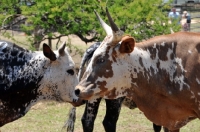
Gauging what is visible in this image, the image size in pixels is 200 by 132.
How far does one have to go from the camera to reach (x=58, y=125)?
415 inches

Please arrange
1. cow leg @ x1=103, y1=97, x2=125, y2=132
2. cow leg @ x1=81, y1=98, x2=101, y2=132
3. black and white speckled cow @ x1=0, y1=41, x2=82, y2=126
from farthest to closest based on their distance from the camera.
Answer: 1. cow leg @ x1=103, y1=97, x2=125, y2=132
2. cow leg @ x1=81, y1=98, x2=101, y2=132
3. black and white speckled cow @ x1=0, y1=41, x2=82, y2=126

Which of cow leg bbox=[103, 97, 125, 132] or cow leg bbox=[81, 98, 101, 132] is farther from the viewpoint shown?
cow leg bbox=[103, 97, 125, 132]

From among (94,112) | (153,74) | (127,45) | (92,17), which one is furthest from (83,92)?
(92,17)

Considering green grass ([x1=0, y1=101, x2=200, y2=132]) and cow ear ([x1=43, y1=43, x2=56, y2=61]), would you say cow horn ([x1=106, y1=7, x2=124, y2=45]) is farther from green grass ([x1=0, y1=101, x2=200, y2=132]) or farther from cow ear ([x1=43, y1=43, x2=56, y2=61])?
green grass ([x1=0, y1=101, x2=200, y2=132])

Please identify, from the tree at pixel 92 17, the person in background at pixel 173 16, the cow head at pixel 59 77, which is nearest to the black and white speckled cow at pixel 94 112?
the cow head at pixel 59 77

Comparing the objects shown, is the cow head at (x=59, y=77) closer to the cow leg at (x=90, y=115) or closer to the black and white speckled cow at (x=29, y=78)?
the black and white speckled cow at (x=29, y=78)

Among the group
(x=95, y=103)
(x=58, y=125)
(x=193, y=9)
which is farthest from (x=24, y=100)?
(x=193, y=9)

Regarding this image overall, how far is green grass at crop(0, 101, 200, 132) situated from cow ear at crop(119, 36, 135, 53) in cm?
398

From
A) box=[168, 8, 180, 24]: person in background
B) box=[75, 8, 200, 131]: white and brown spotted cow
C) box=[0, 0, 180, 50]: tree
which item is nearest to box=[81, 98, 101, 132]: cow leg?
box=[75, 8, 200, 131]: white and brown spotted cow

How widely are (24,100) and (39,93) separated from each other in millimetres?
238

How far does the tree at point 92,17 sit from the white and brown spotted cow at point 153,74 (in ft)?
19.3

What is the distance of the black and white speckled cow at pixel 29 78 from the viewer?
7219 mm

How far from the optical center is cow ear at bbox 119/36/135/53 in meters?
5.93

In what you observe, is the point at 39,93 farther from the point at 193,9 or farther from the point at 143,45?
the point at 193,9
